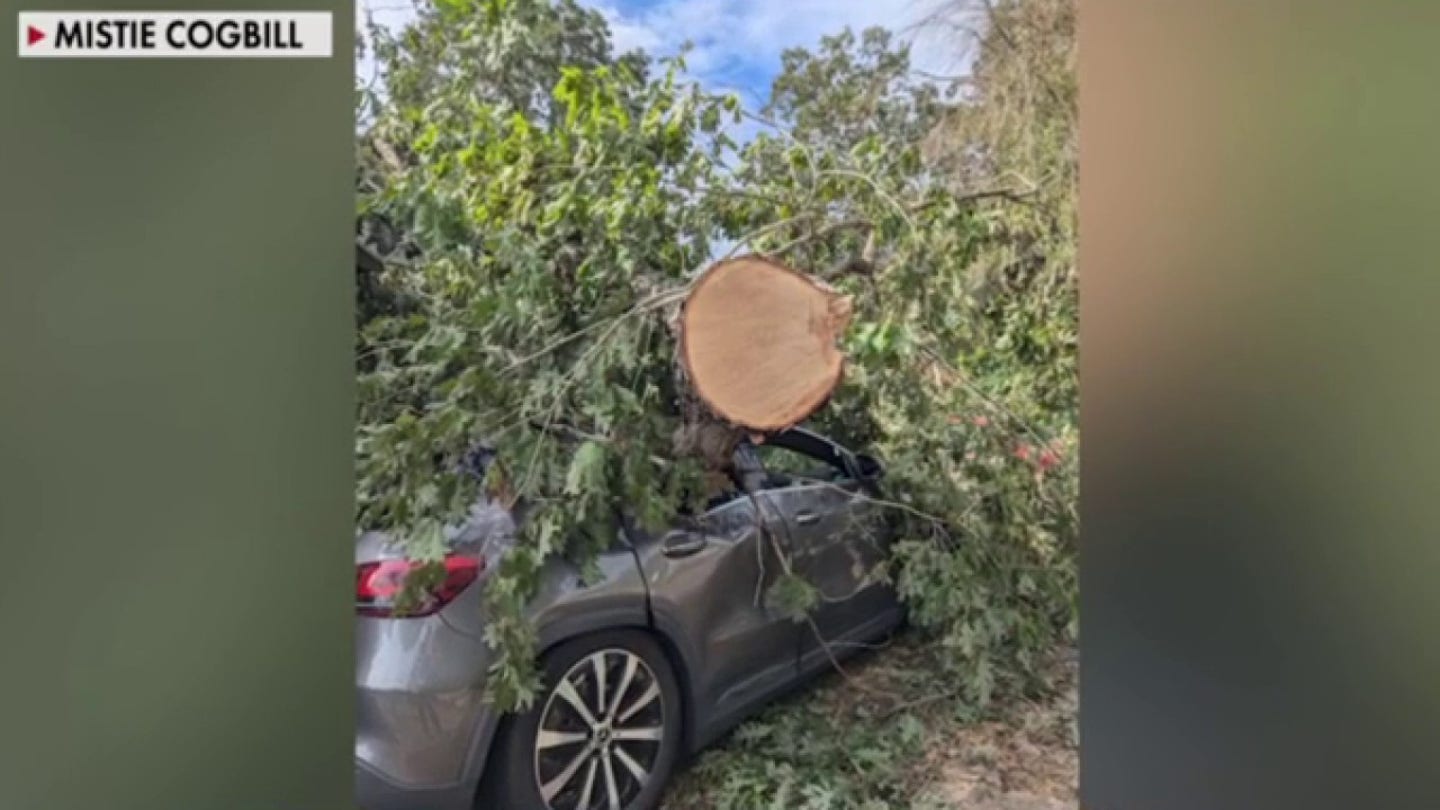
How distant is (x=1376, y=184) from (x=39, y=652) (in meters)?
3.14

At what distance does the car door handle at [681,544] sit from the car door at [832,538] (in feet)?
0.73

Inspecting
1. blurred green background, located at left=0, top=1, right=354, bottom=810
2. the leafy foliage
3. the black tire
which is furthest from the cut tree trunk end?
blurred green background, located at left=0, top=1, right=354, bottom=810

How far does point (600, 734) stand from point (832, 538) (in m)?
0.74

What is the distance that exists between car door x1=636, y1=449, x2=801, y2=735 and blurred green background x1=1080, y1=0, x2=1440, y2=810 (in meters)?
0.76

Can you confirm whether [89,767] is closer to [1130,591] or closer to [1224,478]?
[1130,591]

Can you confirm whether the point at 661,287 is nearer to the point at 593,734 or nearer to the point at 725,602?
the point at 725,602

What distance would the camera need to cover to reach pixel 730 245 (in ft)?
6.34

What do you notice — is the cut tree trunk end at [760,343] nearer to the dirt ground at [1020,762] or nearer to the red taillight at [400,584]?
the red taillight at [400,584]

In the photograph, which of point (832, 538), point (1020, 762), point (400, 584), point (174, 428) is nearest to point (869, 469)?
point (832, 538)

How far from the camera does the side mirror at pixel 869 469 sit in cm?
201

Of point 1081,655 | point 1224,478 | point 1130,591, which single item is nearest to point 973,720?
point 1081,655

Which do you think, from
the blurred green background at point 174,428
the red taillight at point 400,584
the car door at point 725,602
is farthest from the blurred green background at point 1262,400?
the blurred green background at point 174,428

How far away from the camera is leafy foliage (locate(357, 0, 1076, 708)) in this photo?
1.85 meters

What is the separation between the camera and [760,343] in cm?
186
